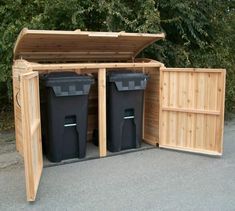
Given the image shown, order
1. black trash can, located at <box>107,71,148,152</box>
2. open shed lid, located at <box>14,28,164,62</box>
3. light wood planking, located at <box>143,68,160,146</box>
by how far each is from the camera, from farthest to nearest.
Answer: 1. light wood planking, located at <box>143,68,160,146</box>
2. black trash can, located at <box>107,71,148,152</box>
3. open shed lid, located at <box>14,28,164,62</box>

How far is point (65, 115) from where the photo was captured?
4.72m

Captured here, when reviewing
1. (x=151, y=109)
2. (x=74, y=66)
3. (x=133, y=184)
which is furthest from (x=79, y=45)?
(x=133, y=184)

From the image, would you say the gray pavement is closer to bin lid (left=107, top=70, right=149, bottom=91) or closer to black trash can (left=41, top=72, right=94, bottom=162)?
black trash can (left=41, top=72, right=94, bottom=162)

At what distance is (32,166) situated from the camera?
350 centimetres

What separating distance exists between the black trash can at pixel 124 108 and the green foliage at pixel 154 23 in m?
1.54

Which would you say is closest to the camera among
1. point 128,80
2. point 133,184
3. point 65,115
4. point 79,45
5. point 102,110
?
point 133,184

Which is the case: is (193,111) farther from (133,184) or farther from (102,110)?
(133,184)

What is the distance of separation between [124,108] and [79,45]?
127 cm

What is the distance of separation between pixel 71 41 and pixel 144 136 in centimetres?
217

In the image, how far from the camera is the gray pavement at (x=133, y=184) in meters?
3.47

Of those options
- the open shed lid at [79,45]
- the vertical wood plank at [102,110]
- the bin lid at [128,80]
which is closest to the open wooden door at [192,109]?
the bin lid at [128,80]

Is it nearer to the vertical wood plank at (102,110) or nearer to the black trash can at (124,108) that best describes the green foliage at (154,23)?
the black trash can at (124,108)

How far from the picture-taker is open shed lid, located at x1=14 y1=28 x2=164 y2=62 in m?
4.68

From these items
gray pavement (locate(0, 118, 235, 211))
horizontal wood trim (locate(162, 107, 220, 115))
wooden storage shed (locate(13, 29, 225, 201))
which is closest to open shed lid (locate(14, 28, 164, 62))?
wooden storage shed (locate(13, 29, 225, 201))
